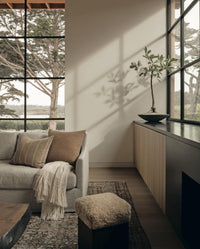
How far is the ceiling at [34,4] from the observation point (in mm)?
5422

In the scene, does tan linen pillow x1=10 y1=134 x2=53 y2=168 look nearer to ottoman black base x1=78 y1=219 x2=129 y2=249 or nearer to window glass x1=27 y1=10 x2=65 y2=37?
ottoman black base x1=78 y1=219 x2=129 y2=249

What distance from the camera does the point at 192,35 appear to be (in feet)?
11.6

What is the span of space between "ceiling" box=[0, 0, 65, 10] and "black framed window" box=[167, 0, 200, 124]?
2.29 metres

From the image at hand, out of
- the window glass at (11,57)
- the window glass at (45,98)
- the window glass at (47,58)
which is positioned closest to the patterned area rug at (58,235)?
the window glass at (45,98)

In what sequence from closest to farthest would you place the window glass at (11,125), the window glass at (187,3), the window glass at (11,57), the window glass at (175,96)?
the window glass at (187,3)
the window glass at (175,96)
the window glass at (11,125)
the window glass at (11,57)

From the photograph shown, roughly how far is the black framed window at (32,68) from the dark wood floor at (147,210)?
1641 mm

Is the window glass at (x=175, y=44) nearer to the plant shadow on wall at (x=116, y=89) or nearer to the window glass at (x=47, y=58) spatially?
the plant shadow on wall at (x=116, y=89)

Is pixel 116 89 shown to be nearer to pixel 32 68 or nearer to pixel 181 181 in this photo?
pixel 32 68

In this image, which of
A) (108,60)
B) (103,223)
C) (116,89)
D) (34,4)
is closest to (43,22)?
(34,4)

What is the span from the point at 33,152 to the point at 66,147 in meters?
0.37

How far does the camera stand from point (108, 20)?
4.97 m

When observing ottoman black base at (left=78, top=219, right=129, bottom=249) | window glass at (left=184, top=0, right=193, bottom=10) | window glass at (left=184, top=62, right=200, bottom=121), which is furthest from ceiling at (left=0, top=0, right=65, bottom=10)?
ottoman black base at (left=78, top=219, right=129, bottom=249)

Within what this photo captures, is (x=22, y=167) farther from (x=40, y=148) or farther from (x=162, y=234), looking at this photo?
(x=162, y=234)

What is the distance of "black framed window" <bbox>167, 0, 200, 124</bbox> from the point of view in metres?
3.35
